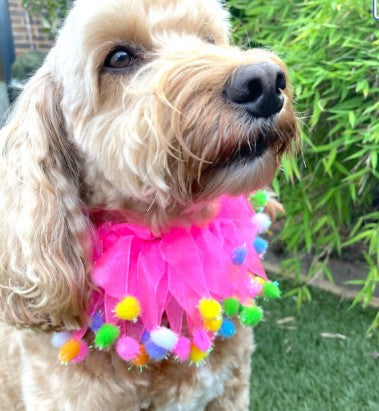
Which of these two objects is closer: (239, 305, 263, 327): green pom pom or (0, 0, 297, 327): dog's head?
(0, 0, 297, 327): dog's head

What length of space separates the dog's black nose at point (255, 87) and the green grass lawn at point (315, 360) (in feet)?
5.27

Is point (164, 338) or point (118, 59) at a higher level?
point (118, 59)

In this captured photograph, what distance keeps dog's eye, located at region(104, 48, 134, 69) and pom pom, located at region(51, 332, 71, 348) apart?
0.76 m

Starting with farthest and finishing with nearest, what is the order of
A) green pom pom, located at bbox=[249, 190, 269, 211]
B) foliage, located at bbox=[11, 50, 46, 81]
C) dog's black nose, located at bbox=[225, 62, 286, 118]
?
foliage, located at bbox=[11, 50, 46, 81] < green pom pom, located at bbox=[249, 190, 269, 211] < dog's black nose, located at bbox=[225, 62, 286, 118]

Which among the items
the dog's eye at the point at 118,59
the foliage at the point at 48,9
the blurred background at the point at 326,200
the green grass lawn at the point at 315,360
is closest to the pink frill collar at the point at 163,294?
the dog's eye at the point at 118,59

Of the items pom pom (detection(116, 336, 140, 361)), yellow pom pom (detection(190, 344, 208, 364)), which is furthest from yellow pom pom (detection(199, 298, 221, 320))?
pom pom (detection(116, 336, 140, 361))

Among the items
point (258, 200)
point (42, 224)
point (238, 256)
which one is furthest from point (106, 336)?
point (258, 200)

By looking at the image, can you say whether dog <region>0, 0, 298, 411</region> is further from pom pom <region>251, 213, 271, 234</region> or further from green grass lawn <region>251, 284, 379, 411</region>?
green grass lawn <region>251, 284, 379, 411</region>

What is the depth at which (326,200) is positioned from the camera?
9.38 ft

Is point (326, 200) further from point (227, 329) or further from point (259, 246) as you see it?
point (227, 329)

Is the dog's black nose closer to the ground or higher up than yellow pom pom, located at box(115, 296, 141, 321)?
higher up

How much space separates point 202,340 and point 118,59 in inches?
32.0

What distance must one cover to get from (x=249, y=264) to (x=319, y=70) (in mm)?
1232

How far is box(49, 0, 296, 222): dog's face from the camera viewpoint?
116cm
